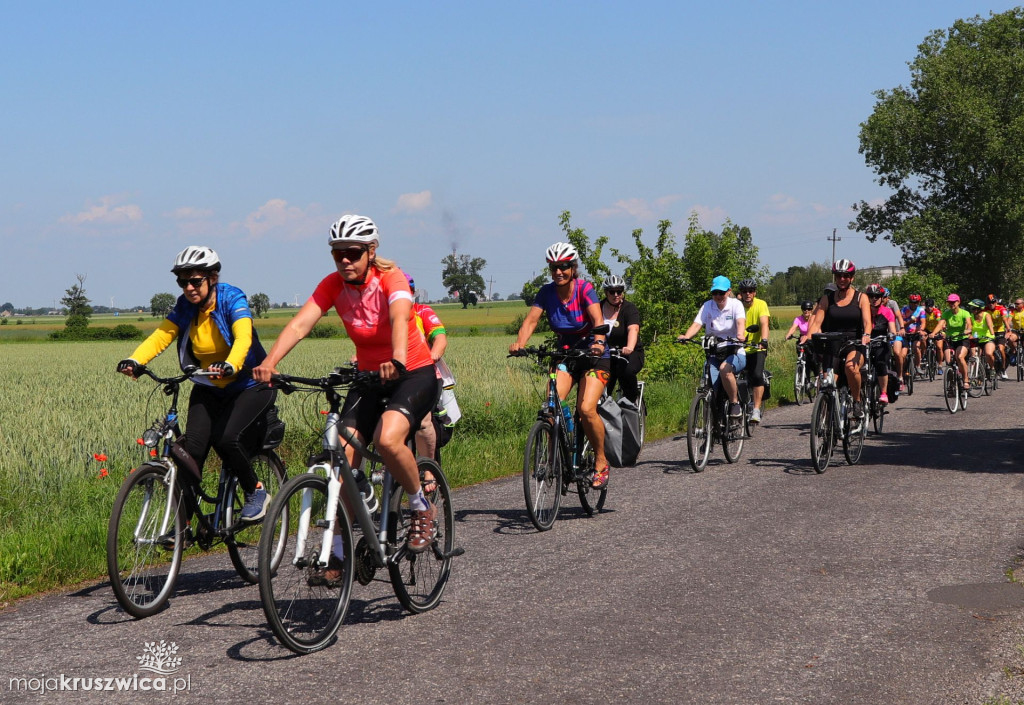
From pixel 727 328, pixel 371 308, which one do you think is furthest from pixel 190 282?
pixel 727 328

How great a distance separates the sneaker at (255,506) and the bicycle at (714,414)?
5713 millimetres

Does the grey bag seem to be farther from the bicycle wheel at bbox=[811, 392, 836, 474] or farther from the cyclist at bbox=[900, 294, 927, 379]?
the cyclist at bbox=[900, 294, 927, 379]

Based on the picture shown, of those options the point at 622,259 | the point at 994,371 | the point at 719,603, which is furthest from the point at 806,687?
the point at 994,371

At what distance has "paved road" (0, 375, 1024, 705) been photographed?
4531 mm

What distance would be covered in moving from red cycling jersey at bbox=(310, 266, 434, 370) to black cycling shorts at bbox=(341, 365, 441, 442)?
0.40 feet

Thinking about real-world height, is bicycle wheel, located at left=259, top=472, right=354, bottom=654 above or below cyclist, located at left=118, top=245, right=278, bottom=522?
below

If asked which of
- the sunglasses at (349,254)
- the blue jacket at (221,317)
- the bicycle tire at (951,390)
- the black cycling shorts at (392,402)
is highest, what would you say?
the sunglasses at (349,254)

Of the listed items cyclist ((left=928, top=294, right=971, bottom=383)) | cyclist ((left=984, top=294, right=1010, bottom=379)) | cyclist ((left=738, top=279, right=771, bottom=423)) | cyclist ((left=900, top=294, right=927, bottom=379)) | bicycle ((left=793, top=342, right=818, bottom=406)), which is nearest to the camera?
cyclist ((left=738, top=279, right=771, bottom=423))

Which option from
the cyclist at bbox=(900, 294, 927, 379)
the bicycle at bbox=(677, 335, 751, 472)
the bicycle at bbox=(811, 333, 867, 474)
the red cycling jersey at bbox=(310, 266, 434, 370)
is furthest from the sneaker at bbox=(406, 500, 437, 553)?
the cyclist at bbox=(900, 294, 927, 379)

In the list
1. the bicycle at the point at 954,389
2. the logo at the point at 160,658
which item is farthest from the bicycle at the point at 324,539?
the bicycle at the point at 954,389

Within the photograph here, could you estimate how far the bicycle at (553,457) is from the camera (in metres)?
7.91

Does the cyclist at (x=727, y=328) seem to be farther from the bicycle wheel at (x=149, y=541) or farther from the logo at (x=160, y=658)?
the logo at (x=160, y=658)

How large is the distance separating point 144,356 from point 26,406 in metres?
12.6

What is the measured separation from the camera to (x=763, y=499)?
368 inches
